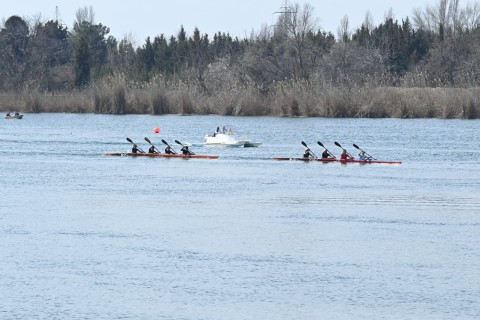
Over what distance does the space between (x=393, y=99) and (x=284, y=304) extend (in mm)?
54170

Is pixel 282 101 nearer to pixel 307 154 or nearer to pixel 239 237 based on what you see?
pixel 307 154

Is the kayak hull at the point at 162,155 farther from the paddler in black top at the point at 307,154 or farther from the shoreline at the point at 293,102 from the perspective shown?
the shoreline at the point at 293,102

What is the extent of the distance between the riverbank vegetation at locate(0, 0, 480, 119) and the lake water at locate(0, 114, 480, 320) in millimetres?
21046

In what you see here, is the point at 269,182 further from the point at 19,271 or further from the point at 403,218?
the point at 19,271

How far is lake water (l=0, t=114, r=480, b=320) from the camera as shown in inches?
934

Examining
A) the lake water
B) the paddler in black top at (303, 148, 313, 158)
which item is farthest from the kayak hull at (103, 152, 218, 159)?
the paddler in black top at (303, 148, 313, 158)

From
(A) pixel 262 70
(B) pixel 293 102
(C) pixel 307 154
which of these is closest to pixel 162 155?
(C) pixel 307 154

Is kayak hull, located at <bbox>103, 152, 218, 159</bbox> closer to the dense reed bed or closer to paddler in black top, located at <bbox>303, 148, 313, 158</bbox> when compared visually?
paddler in black top, located at <bbox>303, 148, 313, 158</bbox>

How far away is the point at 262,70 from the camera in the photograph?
9306 cm

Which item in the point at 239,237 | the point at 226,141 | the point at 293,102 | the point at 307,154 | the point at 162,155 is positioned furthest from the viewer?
the point at 293,102

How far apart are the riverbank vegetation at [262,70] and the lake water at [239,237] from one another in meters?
21.0

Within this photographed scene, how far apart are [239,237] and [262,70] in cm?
6313

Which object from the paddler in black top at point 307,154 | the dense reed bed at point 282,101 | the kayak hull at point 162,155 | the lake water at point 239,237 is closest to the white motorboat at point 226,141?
the lake water at point 239,237

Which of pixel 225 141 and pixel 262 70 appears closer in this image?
pixel 225 141
